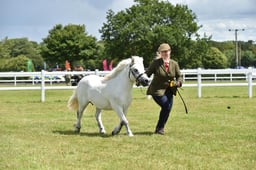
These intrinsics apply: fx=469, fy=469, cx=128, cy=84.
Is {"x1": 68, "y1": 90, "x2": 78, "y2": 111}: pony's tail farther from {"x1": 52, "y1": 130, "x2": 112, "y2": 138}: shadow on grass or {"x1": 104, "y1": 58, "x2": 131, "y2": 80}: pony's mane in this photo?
{"x1": 104, "y1": 58, "x2": 131, "y2": 80}: pony's mane

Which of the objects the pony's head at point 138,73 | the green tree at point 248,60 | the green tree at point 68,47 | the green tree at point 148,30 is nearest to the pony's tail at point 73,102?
the pony's head at point 138,73

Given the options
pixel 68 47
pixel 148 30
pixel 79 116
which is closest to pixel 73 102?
pixel 79 116

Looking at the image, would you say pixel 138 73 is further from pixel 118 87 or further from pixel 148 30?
pixel 148 30

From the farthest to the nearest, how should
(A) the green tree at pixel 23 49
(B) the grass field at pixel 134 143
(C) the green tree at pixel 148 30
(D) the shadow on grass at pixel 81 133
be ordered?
(A) the green tree at pixel 23 49
(C) the green tree at pixel 148 30
(D) the shadow on grass at pixel 81 133
(B) the grass field at pixel 134 143

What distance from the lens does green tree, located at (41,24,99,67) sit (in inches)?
3115

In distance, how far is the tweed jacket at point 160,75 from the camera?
9.80 meters

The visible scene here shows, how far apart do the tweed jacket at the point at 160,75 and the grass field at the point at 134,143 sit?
97cm

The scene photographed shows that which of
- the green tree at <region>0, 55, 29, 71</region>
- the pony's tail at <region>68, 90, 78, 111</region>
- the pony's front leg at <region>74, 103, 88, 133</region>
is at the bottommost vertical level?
the pony's front leg at <region>74, 103, 88, 133</region>

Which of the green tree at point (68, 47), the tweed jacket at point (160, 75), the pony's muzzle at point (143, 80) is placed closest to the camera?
the pony's muzzle at point (143, 80)

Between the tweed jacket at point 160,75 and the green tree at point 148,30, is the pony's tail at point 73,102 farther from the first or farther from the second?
the green tree at point 148,30

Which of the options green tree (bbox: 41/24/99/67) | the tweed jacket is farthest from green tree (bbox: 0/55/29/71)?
the tweed jacket

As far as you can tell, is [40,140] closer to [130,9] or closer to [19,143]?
[19,143]

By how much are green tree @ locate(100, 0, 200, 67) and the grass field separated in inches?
1887

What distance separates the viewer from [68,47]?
80.3 metres
